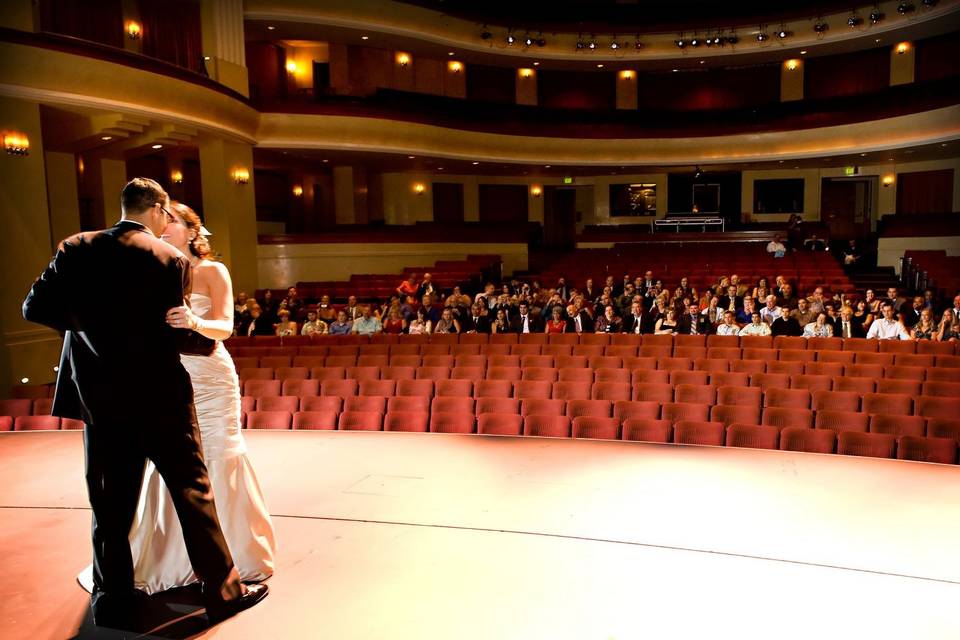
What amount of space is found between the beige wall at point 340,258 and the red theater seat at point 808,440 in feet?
35.5

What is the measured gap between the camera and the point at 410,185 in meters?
16.8

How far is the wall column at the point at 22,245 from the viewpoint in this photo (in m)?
7.28

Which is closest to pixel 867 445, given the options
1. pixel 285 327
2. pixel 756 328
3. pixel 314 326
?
pixel 756 328

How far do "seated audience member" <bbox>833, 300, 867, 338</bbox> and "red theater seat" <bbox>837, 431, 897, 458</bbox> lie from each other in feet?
13.4

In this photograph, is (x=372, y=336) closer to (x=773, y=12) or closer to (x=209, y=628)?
(x=209, y=628)

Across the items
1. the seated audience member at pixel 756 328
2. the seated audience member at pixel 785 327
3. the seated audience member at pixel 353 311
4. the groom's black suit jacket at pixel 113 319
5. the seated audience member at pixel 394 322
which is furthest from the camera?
the seated audience member at pixel 353 311

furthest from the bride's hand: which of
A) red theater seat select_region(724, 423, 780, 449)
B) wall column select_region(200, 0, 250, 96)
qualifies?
wall column select_region(200, 0, 250, 96)

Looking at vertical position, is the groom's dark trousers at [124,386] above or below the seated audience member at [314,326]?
above

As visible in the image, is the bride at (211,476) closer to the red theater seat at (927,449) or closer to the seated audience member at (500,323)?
the red theater seat at (927,449)

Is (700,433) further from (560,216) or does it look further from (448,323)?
(560,216)

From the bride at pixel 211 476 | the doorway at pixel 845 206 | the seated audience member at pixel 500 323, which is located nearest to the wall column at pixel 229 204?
the seated audience member at pixel 500 323

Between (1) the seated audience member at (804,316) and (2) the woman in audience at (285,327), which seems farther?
(2) the woman in audience at (285,327)

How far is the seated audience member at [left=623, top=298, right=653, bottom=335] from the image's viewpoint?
8.12 m

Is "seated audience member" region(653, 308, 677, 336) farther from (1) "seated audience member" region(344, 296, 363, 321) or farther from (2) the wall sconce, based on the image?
(2) the wall sconce
